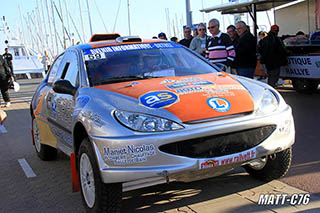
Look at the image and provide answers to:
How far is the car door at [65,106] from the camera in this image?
14.3 ft

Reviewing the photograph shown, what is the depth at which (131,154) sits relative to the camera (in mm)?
3291

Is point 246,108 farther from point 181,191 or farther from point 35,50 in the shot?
point 35,50

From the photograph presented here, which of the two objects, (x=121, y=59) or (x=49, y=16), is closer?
(x=121, y=59)

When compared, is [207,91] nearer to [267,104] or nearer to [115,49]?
[267,104]

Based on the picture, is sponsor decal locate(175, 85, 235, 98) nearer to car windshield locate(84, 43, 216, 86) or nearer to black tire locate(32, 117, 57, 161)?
car windshield locate(84, 43, 216, 86)

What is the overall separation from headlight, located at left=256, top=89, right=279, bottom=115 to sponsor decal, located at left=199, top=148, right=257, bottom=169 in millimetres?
374

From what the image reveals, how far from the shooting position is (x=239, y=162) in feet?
11.6

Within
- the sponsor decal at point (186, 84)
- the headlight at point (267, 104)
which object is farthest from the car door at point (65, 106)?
the headlight at point (267, 104)

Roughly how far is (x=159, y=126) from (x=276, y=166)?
61.0 inches

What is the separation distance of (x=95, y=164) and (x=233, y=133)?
3.94 ft

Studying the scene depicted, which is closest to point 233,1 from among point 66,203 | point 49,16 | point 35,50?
point 66,203

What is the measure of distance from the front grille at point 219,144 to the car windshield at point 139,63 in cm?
128

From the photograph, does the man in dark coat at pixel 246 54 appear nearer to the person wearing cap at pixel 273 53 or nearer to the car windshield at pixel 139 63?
the person wearing cap at pixel 273 53

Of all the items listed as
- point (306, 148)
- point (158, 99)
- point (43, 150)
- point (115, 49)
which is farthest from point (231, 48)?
point (158, 99)
